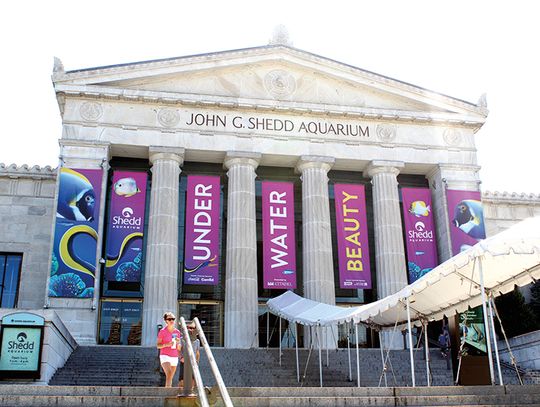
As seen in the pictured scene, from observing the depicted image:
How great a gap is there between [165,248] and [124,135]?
5.31 meters

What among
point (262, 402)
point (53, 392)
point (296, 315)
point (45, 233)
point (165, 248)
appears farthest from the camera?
point (45, 233)

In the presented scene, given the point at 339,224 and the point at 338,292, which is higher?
the point at 339,224

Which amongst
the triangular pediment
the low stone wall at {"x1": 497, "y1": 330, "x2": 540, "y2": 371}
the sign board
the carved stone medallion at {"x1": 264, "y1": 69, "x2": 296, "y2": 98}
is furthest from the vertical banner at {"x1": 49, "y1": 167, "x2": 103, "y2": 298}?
the low stone wall at {"x1": 497, "y1": 330, "x2": 540, "y2": 371}

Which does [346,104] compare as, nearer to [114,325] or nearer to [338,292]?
[338,292]

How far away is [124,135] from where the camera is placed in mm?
29328

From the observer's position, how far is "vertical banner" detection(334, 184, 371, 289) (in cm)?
2892

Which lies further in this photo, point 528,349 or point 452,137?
point 452,137

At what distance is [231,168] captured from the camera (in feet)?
98.2

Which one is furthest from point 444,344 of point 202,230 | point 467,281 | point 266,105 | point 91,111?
point 91,111

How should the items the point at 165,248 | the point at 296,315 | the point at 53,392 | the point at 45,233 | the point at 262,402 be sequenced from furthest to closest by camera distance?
the point at 45,233 < the point at 165,248 < the point at 296,315 < the point at 53,392 < the point at 262,402

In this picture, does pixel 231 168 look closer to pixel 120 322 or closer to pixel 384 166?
pixel 384 166

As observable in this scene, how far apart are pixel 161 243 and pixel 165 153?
3.98 metres

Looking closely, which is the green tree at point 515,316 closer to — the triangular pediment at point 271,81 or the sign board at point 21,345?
the triangular pediment at point 271,81

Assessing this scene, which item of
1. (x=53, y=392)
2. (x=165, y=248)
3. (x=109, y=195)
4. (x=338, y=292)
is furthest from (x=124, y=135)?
(x=53, y=392)
